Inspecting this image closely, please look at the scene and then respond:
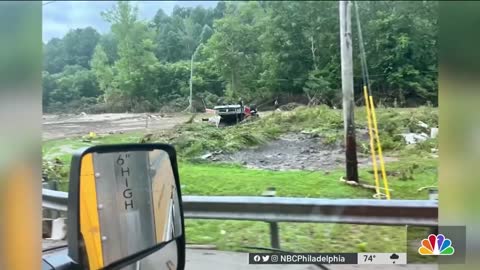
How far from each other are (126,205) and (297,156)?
57cm

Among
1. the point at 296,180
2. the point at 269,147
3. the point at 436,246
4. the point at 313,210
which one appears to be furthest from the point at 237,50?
the point at 436,246

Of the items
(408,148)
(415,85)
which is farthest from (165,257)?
(415,85)

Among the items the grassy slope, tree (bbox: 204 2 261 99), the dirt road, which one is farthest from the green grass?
tree (bbox: 204 2 261 99)

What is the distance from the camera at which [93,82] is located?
1.57 meters

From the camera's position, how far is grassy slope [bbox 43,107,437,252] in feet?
5.13

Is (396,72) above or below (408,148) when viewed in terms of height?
above

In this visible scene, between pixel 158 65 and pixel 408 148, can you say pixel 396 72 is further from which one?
pixel 158 65

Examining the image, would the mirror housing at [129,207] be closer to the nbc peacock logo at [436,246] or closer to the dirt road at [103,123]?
the dirt road at [103,123]

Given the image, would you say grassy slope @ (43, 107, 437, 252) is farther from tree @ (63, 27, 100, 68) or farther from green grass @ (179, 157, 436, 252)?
tree @ (63, 27, 100, 68)

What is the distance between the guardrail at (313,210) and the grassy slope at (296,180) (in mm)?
20

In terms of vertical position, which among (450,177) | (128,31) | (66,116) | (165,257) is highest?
(128,31)

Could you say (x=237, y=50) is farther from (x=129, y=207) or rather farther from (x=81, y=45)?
(x=129, y=207)

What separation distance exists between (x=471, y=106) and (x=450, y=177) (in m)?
0.24

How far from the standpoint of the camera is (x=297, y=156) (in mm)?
1603
